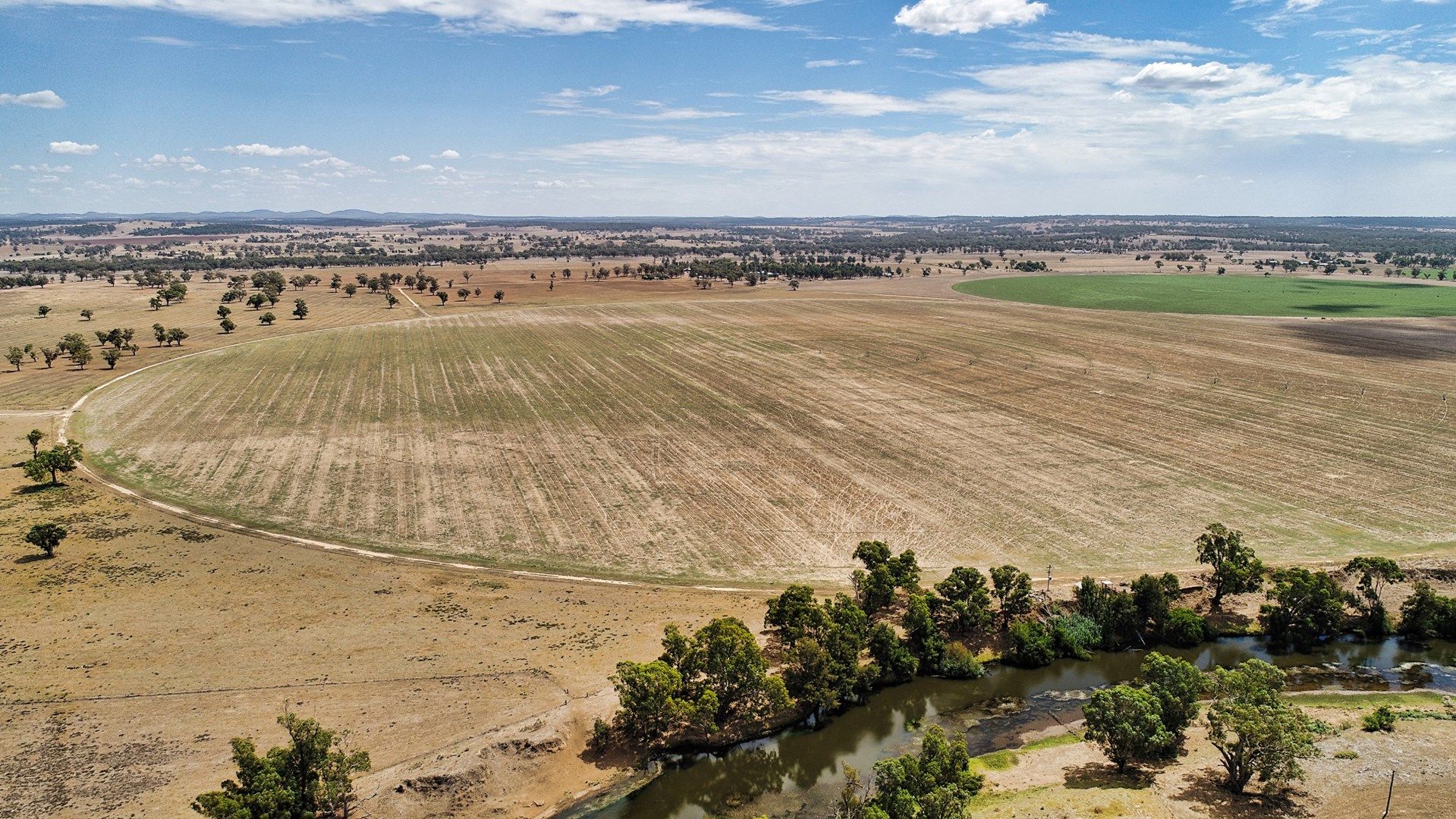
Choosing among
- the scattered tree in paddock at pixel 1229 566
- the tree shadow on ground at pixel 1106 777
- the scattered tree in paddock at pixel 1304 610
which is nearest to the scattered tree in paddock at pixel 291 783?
the tree shadow on ground at pixel 1106 777

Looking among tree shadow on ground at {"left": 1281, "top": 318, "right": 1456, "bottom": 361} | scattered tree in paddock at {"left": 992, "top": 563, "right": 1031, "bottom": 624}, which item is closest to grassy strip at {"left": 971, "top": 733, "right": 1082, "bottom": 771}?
scattered tree in paddock at {"left": 992, "top": 563, "right": 1031, "bottom": 624}

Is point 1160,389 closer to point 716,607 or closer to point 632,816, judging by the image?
point 716,607

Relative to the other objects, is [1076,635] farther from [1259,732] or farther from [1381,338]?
[1381,338]

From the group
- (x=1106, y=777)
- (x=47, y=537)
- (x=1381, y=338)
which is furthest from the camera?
(x=1381, y=338)

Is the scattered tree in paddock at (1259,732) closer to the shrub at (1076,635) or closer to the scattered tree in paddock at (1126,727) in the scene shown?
the scattered tree in paddock at (1126,727)

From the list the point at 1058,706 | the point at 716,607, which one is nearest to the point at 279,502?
the point at 716,607

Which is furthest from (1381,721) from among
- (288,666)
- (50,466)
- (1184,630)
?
(50,466)

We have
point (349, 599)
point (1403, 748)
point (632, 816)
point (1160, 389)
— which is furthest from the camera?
point (1160, 389)
